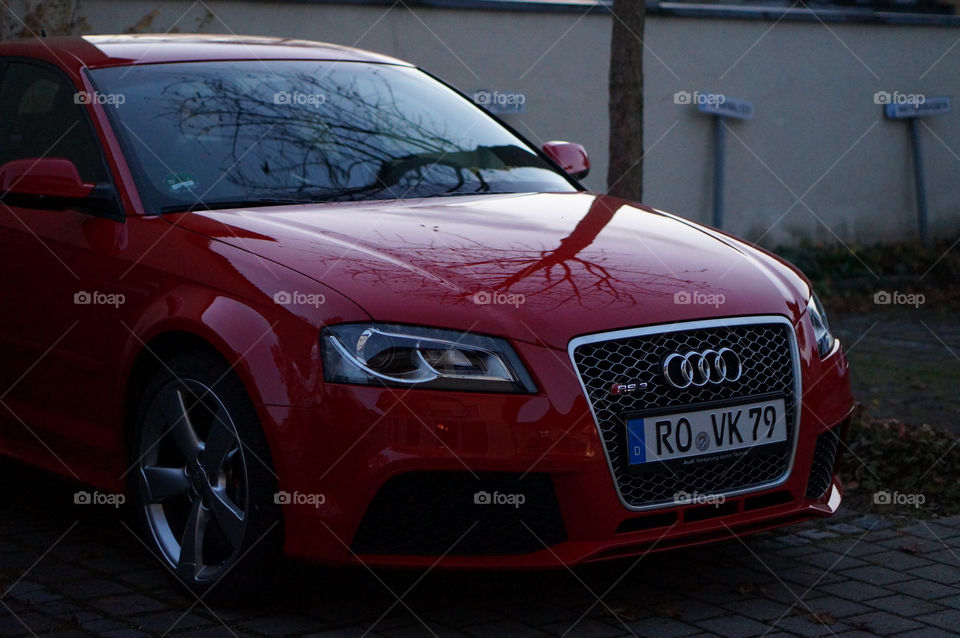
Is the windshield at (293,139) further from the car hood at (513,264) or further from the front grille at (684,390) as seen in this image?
the front grille at (684,390)

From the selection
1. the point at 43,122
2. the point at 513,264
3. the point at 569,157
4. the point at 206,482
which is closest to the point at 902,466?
the point at 569,157

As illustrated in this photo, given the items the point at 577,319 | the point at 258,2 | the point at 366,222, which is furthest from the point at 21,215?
the point at 258,2

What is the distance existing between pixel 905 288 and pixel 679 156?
2.23m

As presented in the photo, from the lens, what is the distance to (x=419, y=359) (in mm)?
3590

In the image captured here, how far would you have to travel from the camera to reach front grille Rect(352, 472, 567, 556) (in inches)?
141

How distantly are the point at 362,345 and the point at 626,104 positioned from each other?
4.83m

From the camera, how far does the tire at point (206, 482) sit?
3754 mm

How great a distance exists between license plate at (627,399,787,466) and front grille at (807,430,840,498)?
0.79 feet

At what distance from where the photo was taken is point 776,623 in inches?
152

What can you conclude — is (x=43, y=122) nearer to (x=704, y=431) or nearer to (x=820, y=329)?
(x=704, y=431)

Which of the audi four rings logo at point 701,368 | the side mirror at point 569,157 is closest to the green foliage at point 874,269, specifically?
the side mirror at point 569,157

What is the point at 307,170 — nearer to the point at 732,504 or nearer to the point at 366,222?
the point at 366,222

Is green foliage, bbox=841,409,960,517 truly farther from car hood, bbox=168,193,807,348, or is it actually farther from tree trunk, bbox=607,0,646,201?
tree trunk, bbox=607,0,646,201

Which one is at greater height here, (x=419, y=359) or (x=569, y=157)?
(x=569, y=157)
